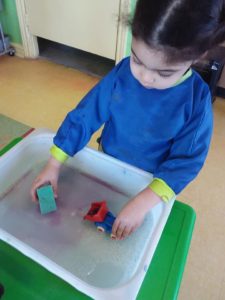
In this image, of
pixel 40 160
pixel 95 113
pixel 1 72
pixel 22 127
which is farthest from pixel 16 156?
pixel 1 72

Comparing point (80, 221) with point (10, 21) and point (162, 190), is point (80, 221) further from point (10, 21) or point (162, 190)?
point (10, 21)

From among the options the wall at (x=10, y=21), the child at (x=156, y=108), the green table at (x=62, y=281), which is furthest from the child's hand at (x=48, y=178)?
the wall at (x=10, y=21)

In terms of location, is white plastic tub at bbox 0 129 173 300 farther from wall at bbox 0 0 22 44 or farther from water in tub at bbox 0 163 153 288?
wall at bbox 0 0 22 44

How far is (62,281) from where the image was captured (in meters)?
0.44

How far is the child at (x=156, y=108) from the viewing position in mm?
358

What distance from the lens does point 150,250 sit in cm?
43

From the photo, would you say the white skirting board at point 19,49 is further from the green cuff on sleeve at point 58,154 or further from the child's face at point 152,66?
the child's face at point 152,66

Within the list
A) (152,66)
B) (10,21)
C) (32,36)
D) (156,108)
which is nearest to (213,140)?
(156,108)

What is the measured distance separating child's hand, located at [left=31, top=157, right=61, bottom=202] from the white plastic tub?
34mm

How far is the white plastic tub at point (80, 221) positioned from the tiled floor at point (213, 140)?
480 millimetres

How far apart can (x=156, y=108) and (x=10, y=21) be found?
1.68 metres

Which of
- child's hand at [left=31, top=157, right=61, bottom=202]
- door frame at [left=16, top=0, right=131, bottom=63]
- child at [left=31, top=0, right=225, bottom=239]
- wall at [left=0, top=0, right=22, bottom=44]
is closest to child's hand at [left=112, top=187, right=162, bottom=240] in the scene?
child at [left=31, top=0, right=225, bottom=239]

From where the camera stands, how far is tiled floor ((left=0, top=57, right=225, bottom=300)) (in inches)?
35.4

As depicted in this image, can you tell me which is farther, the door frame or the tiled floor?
the door frame
